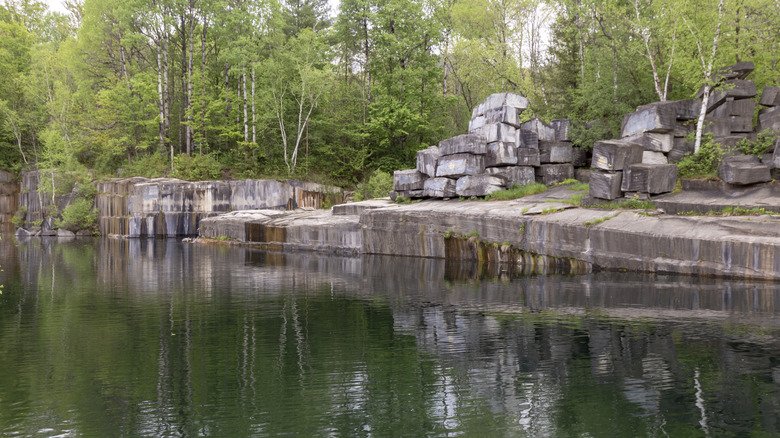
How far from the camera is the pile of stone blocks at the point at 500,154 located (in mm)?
34219

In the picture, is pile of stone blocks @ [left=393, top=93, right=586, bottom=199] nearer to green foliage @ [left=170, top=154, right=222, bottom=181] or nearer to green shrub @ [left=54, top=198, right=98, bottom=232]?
green foliage @ [left=170, top=154, right=222, bottom=181]

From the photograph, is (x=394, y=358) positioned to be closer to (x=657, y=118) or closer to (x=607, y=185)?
(x=607, y=185)

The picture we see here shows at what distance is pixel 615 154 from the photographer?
2673cm

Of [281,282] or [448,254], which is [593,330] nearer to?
[281,282]

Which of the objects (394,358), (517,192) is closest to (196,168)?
(517,192)

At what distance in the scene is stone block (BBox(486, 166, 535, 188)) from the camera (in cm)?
3416

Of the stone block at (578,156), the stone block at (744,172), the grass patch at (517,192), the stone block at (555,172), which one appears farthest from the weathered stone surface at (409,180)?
the stone block at (744,172)

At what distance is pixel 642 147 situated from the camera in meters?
27.7

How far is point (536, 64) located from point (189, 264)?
3756cm

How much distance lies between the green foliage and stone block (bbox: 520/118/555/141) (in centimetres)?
2715

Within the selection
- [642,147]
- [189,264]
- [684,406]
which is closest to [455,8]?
[642,147]

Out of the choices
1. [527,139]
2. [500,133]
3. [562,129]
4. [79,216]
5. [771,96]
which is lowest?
[79,216]

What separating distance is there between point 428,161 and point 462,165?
2.77 m

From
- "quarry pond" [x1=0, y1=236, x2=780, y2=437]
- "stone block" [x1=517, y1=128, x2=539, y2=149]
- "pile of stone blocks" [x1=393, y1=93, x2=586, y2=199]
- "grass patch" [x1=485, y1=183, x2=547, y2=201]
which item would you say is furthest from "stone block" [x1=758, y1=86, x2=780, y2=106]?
"quarry pond" [x1=0, y1=236, x2=780, y2=437]
